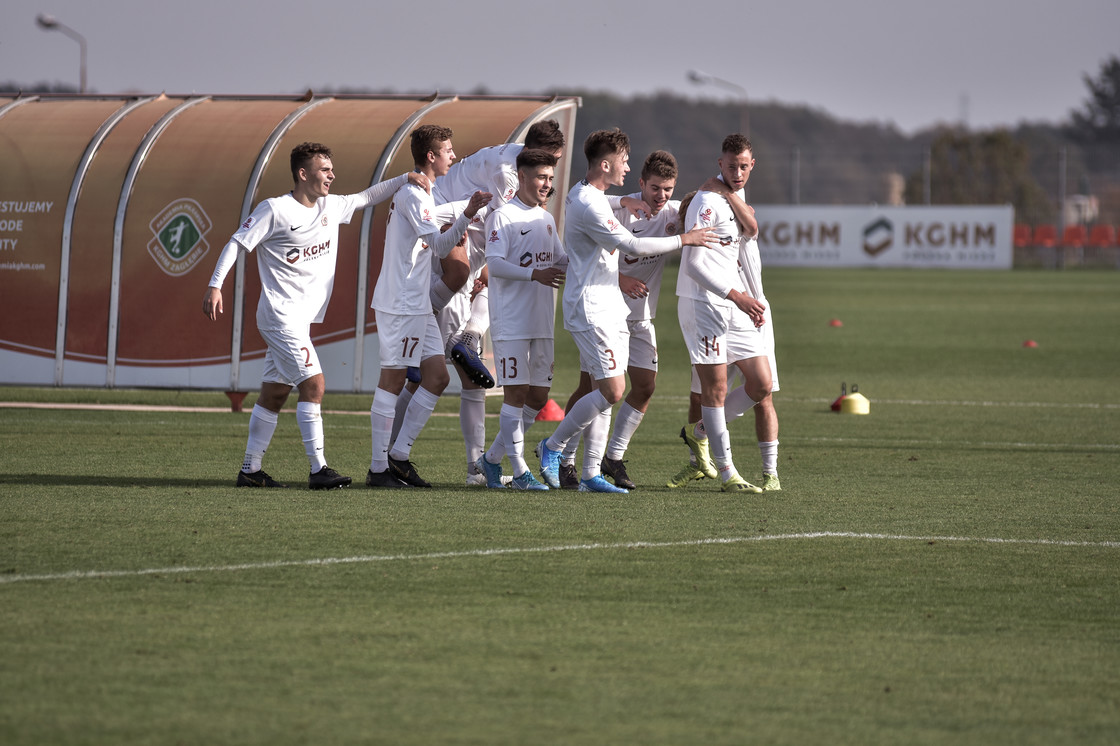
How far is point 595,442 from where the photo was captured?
8852 mm

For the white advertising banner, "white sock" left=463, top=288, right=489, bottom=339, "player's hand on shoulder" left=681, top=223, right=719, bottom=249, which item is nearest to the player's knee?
"white sock" left=463, top=288, right=489, bottom=339

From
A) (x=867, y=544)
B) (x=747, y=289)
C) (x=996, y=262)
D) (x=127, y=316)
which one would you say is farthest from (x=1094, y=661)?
(x=996, y=262)

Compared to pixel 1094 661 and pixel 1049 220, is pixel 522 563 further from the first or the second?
pixel 1049 220

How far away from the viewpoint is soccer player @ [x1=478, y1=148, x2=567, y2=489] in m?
8.62

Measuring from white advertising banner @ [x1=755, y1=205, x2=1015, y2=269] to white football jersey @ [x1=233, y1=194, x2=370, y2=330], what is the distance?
157 ft

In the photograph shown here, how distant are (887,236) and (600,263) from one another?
162 ft

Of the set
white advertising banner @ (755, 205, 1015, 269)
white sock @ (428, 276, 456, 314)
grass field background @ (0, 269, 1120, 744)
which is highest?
white advertising banner @ (755, 205, 1015, 269)

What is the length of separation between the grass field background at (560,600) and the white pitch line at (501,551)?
0.03 metres

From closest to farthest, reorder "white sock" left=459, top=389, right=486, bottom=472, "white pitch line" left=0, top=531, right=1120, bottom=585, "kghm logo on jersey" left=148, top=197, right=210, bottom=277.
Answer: "white pitch line" left=0, top=531, right=1120, bottom=585, "white sock" left=459, top=389, right=486, bottom=472, "kghm logo on jersey" left=148, top=197, right=210, bottom=277

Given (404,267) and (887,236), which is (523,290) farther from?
(887,236)

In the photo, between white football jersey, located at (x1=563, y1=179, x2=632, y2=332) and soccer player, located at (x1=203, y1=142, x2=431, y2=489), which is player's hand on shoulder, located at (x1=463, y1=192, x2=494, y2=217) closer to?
white football jersey, located at (x1=563, y1=179, x2=632, y2=332)

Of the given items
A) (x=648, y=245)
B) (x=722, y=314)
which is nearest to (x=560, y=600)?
(x=648, y=245)

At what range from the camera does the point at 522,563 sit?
6.64m

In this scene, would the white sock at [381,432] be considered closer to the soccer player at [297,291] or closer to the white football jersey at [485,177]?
the soccer player at [297,291]
